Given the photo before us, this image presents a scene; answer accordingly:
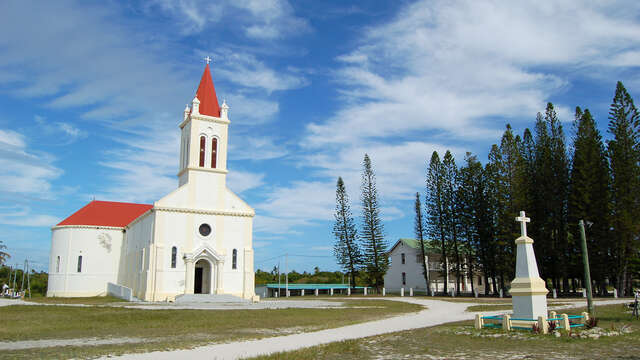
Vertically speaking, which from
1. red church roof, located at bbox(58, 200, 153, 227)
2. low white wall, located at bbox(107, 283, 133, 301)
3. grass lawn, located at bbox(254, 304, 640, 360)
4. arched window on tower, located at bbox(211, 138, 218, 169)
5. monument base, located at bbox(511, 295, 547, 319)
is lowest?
low white wall, located at bbox(107, 283, 133, 301)

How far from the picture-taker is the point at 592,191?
33.8m

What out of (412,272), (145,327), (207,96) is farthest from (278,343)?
(412,272)

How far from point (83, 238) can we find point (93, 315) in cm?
2361

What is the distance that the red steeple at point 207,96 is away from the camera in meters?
33.2

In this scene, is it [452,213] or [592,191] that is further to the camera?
[452,213]

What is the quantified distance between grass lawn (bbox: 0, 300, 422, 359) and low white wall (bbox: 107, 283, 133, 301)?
33.5 feet

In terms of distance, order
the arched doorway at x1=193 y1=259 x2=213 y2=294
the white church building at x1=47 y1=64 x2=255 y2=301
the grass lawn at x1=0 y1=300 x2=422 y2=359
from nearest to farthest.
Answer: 1. the grass lawn at x1=0 y1=300 x2=422 y2=359
2. the white church building at x1=47 y1=64 x2=255 y2=301
3. the arched doorway at x1=193 y1=259 x2=213 y2=294

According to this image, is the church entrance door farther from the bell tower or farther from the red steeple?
the red steeple

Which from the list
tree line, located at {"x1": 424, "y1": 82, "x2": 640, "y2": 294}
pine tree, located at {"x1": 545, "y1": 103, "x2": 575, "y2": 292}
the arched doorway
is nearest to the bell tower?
the arched doorway

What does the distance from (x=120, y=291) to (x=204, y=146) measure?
38.5 ft

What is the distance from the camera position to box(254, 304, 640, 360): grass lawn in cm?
845

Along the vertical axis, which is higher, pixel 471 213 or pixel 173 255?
pixel 471 213

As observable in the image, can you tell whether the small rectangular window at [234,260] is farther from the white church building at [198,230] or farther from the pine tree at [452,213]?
the pine tree at [452,213]

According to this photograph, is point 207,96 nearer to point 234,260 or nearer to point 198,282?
point 234,260
